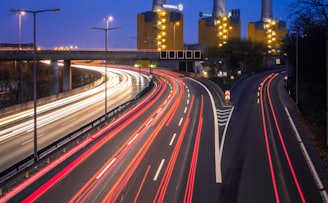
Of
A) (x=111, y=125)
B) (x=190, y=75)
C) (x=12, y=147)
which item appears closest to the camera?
(x=12, y=147)

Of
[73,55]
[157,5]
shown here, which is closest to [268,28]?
[157,5]

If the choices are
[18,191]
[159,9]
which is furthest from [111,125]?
[159,9]

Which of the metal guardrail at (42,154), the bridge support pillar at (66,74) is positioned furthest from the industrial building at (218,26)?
the metal guardrail at (42,154)

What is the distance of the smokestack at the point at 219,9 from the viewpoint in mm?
154000

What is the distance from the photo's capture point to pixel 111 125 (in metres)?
41.4

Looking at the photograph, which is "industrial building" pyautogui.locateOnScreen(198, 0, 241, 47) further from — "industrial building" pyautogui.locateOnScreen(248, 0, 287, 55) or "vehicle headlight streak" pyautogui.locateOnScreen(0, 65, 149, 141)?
"vehicle headlight streak" pyautogui.locateOnScreen(0, 65, 149, 141)

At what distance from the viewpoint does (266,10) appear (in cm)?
17212

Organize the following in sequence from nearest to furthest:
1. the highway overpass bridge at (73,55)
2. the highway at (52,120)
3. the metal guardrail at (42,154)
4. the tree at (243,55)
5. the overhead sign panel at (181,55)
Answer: the metal guardrail at (42,154), the highway at (52,120), the highway overpass bridge at (73,55), the overhead sign panel at (181,55), the tree at (243,55)

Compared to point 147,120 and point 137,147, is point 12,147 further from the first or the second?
point 147,120

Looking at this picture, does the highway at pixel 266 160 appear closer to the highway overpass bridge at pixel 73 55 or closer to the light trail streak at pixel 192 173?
the light trail streak at pixel 192 173

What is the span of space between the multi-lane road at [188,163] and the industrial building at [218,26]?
341 ft

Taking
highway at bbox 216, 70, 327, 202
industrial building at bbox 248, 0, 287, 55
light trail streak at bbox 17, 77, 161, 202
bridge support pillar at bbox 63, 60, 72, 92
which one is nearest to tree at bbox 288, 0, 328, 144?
highway at bbox 216, 70, 327, 202

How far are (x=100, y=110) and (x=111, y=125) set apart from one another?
51.5 ft

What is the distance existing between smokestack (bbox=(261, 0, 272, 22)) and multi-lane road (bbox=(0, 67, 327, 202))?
128 metres
